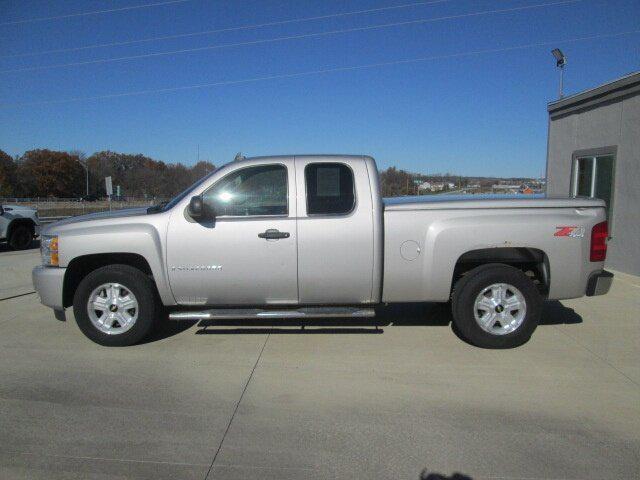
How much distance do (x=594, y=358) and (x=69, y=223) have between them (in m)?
5.42

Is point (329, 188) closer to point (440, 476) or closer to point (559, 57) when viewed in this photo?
point (440, 476)

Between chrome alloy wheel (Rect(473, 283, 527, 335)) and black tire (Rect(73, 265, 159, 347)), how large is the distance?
3300mm

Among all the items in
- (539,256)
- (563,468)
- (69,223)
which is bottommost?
(563,468)

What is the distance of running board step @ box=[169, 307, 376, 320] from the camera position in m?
5.21

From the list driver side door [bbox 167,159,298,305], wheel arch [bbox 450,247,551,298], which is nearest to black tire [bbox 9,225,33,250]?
driver side door [bbox 167,159,298,305]

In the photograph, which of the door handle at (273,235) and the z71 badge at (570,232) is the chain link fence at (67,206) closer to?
the door handle at (273,235)

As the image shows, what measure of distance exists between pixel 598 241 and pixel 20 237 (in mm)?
15080

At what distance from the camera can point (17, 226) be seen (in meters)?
15.0

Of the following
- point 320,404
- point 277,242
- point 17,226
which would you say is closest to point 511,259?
point 277,242

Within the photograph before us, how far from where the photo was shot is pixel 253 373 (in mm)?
4746

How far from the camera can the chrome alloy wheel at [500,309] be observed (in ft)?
17.4

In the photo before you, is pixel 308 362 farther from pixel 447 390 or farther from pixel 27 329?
pixel 27 329

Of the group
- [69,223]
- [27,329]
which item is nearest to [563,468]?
[69,223]

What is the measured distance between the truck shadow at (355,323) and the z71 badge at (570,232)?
59.7 inches
